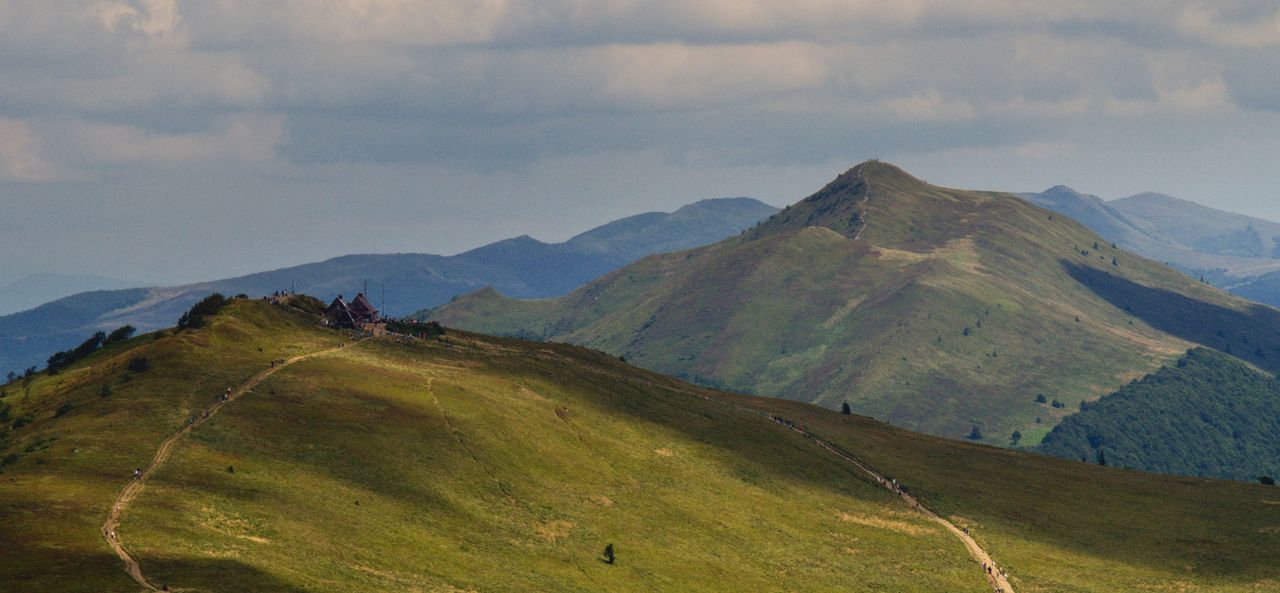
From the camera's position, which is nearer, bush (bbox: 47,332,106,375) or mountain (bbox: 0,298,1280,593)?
mountain (bbox: 0,298,1280,593)

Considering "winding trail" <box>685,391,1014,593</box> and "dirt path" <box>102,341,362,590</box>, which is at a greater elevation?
"dirt path" <box>102,341,362,590</box>

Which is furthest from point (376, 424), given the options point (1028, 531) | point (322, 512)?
point (1028, 531)

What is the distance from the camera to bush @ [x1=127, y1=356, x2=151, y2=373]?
157750 millimetres

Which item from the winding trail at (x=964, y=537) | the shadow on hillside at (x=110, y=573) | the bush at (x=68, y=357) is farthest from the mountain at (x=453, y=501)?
the bush at (x=68, y=357)

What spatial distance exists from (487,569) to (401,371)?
66717 mm

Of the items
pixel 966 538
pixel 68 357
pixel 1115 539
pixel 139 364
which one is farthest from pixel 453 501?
pixel 1115 539

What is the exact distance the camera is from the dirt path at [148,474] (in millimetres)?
94312

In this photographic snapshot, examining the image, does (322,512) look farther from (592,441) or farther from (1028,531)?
(1028,531)

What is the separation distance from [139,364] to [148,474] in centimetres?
4235

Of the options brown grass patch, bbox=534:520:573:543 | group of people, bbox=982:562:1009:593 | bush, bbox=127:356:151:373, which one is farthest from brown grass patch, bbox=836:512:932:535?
bush, bbox=127:356:151:373

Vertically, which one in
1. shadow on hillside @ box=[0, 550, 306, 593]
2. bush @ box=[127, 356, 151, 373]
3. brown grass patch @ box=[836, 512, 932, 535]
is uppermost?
bush @ box=[127, 356, 151, 373]

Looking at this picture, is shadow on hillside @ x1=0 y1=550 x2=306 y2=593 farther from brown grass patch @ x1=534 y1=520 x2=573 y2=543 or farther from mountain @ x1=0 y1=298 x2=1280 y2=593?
brown grass patch @ x1=534 y1=520 x2=573 y2=543

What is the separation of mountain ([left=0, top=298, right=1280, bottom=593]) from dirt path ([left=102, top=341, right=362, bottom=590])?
0.42m

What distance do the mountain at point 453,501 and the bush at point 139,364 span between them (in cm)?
45
